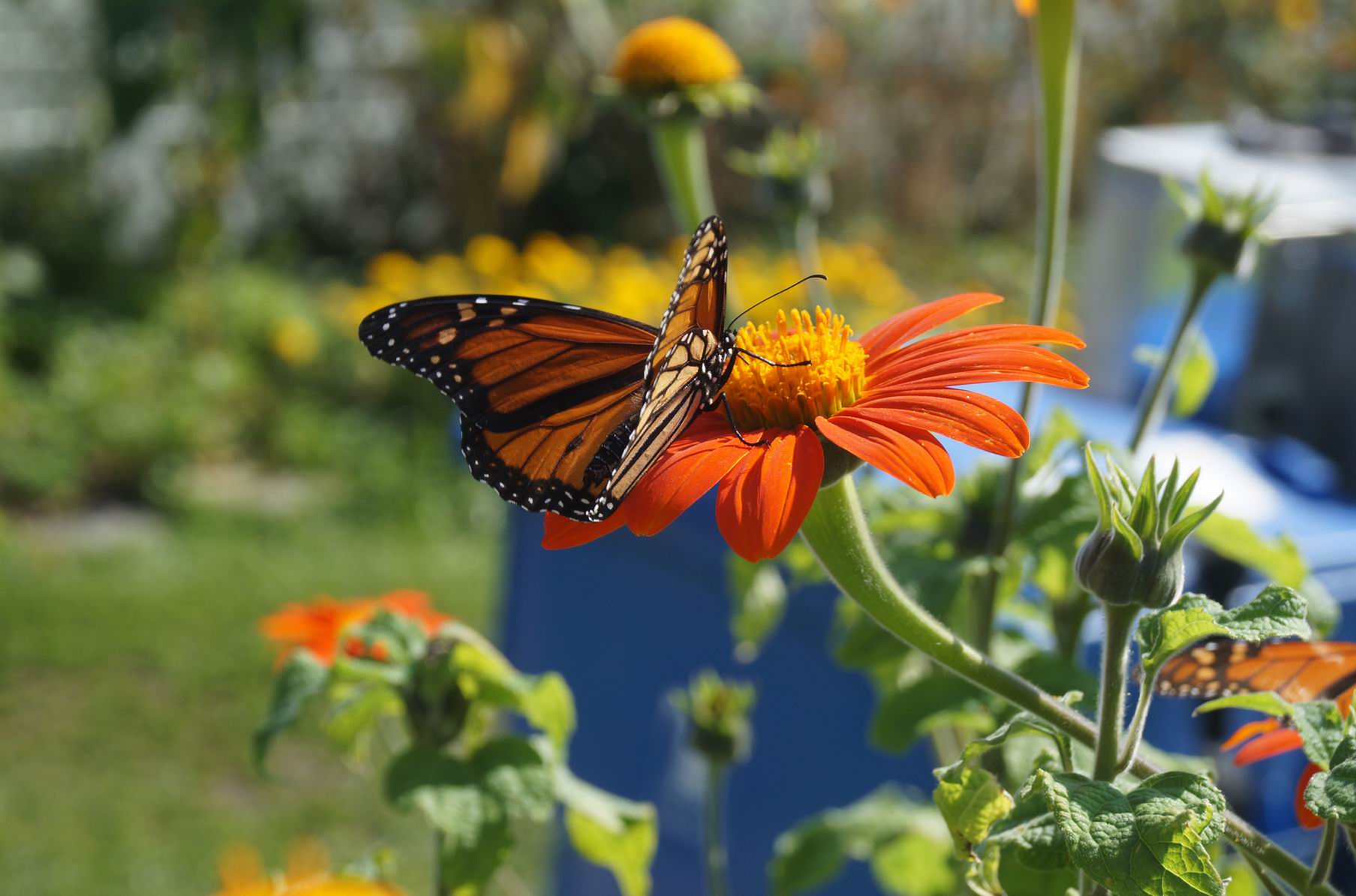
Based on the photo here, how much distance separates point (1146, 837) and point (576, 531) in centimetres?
31

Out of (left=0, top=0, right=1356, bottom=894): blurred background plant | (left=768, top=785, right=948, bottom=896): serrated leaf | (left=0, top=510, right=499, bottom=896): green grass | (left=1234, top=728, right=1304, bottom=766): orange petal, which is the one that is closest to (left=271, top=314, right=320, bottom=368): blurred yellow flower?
(left=0, top=0, right=1356, bottom=894): blurred background plant

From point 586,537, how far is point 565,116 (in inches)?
222

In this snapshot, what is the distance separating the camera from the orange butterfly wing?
35.4 inches

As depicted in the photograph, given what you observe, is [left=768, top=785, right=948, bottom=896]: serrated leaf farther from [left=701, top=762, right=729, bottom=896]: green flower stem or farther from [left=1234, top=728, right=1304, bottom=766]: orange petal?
[left=1234, top=728, right=1304, bottom=766]: orange petal

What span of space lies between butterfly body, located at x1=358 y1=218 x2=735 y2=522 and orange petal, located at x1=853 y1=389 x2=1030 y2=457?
0.16 m

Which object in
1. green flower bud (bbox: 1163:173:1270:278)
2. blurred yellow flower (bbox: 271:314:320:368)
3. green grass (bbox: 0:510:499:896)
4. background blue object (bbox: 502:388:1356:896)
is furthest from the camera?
blurred yellow flower (bbox: 271:314:320:368)

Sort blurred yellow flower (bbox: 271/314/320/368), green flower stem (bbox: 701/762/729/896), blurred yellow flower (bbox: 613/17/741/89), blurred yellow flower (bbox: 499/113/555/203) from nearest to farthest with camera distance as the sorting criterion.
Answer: green flower stem (bbox: 701/762/729/896)
blurred yellow flower (bbox: 613/17/741/89)
blurred yellow flower (bbox: 271/314/320/368)
blurred yellow flower (bbox: 499/113/555/203)

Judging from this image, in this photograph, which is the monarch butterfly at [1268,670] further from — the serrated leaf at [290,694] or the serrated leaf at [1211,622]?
the serrated leaf at [290,694]

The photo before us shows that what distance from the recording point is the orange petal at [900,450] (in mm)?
648

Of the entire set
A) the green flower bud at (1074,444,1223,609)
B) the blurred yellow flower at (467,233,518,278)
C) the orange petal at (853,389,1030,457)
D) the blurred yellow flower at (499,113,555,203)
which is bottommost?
the green flower bud at (1074,444,1223,609)

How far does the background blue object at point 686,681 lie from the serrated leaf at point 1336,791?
2.68ft

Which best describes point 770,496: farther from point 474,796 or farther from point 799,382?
point 474,796

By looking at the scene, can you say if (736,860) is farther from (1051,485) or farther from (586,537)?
(586,537)

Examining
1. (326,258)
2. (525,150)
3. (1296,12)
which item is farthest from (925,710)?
(1296,12)
